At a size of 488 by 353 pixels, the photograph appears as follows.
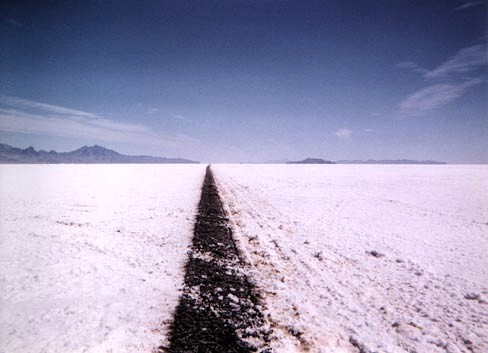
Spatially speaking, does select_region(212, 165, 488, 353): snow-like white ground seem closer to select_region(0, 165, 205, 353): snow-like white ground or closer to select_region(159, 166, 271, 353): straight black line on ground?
select_region(159, 166, 271, 353): straight black line on ground

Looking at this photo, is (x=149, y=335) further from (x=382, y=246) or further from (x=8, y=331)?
(x=382, y=246)

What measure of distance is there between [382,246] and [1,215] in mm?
12180

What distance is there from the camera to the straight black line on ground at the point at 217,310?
112 inches

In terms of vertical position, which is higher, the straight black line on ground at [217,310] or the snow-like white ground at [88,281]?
the straight black line on ground at [217,310]

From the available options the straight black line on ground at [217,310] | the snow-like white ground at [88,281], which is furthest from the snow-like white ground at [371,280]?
the snow-like white ground at [88,281]

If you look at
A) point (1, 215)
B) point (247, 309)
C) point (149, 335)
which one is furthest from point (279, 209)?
point (1, 215)

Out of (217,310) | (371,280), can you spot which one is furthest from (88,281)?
(371,280)

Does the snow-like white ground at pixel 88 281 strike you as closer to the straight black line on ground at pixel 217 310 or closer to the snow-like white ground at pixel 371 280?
the straight black line on ground at pixel 217 310

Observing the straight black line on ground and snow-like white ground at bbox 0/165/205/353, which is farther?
snow-like white ground at bbox 0/165/205/353

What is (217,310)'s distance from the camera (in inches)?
138

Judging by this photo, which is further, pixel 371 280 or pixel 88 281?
pixel 371 280

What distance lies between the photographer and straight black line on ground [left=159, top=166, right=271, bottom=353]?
9.31 feet

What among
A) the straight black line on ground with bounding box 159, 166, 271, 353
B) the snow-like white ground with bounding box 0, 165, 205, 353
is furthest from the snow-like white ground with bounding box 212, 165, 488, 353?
the snow-like white ground with bounding box 0, 165, 205, 353

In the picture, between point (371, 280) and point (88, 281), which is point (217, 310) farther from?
point (371, 280)
